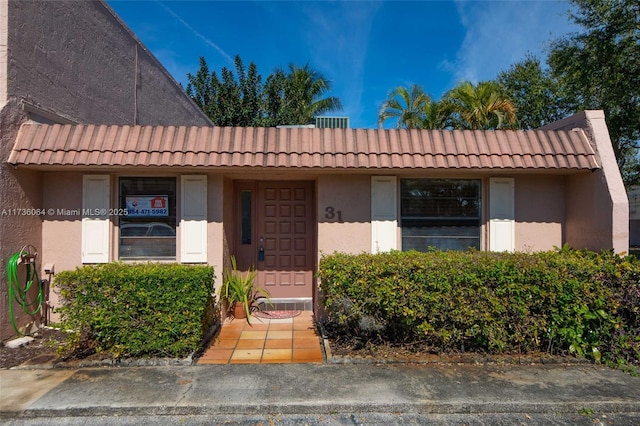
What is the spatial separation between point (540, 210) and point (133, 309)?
20.0ft

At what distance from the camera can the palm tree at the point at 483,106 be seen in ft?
46.1

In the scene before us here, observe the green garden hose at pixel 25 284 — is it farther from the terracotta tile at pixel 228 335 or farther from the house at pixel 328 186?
the terracotta tile at pixel 228 335

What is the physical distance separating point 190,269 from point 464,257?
349 cm

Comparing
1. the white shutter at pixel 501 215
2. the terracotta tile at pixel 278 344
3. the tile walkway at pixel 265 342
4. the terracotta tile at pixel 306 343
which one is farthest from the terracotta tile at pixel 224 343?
the white shutter at pixel 501 215

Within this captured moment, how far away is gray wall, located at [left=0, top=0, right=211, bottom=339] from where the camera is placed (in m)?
4.99

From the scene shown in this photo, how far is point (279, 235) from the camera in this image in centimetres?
680

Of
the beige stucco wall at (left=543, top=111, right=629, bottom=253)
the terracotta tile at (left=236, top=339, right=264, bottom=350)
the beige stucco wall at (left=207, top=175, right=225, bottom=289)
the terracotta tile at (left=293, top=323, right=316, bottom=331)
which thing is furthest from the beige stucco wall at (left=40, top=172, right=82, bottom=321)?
the beige stucco wall at (left=543, top=111, right=629, bottom=253)

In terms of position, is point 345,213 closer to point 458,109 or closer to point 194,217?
point 194,217

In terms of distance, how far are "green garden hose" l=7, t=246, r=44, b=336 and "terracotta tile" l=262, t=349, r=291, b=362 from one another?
339 cm

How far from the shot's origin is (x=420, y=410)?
349 centimetres

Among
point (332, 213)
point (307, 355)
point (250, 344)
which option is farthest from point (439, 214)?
point (250, 344)

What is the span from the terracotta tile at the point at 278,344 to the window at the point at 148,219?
2052mm

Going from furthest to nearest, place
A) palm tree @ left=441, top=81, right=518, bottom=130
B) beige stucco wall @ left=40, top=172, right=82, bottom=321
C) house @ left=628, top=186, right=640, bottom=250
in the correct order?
house @ left=628, top=186, right=640, bottom=250
palm tree @ left=441, top=81, right=518, bottom=130
beige stucco wall @ left=40, top=172, right=82, bottom=321

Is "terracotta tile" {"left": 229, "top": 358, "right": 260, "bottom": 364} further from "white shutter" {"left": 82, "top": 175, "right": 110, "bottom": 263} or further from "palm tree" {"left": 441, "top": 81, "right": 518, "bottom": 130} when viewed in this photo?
"palm tree" {"left": 441, "top": 81, "right": 518, "bottom": 130}
